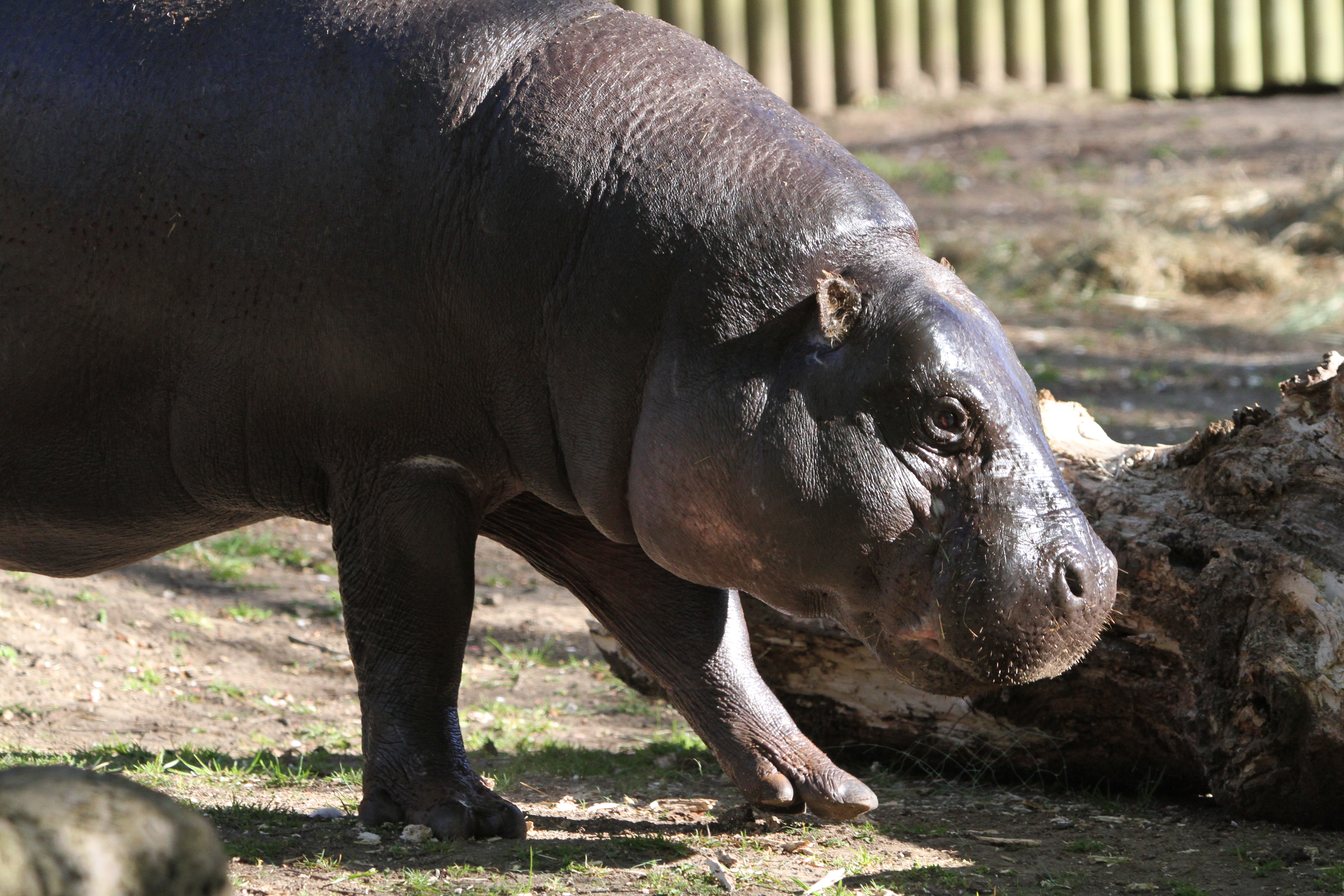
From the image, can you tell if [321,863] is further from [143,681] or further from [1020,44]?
[1020,44]

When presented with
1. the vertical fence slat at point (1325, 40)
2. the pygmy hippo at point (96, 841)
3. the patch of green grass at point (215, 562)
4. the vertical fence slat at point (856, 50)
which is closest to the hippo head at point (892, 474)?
the pygmy hippo at point (96, 841)

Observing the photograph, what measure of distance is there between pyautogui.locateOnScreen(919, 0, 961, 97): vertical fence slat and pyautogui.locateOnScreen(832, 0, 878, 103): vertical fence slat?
413 mm

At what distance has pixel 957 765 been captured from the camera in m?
4.36

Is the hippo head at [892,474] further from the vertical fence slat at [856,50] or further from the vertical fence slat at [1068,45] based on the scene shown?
the vertical fence slat at [1068,45]

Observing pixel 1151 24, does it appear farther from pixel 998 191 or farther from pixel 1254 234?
pixel 1254 234

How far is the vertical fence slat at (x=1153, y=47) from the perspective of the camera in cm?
1330

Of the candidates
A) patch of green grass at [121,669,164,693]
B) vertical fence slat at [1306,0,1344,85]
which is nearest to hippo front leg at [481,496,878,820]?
patch of green grass at [121,669,164,693]

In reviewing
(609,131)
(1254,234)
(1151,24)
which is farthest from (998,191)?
(609,131)

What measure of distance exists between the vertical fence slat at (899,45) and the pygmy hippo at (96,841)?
12002 mm

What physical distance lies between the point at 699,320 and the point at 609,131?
1.57ft

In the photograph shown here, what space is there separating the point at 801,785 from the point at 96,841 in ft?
6.89

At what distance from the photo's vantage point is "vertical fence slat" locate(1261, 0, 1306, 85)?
43.8 ft

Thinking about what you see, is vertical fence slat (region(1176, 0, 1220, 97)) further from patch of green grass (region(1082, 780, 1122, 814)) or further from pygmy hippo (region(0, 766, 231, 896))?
pygmy hippo (region(0, 766, 231, 896))

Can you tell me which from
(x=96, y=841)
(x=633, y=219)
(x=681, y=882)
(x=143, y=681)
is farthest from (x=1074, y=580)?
(x=143, y=681)
